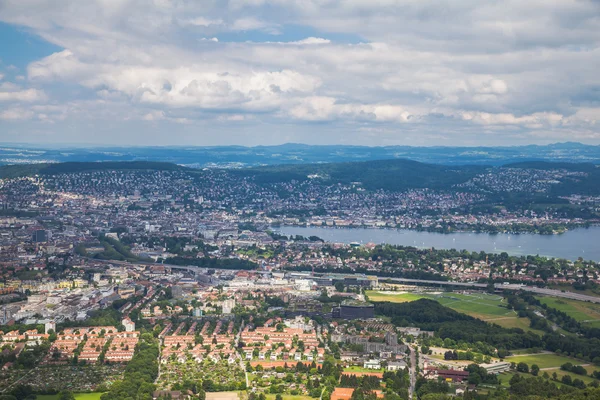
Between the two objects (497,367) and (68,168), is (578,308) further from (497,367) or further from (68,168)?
(68,168)

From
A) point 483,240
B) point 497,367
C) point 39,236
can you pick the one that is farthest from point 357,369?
point 483,240

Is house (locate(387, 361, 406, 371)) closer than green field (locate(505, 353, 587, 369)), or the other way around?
house (locate(387, 361, 406, 371))

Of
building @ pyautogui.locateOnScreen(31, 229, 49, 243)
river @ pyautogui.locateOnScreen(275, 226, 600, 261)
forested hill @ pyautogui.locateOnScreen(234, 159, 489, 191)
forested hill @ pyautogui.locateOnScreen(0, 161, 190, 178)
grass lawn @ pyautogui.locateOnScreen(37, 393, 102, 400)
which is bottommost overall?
river @ pyautogui.locateOnScreen(275, 226, 600, 261)

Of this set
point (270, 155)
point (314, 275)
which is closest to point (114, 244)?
point (314, 275)

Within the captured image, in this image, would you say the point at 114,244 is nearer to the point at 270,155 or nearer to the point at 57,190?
the point at 57,190

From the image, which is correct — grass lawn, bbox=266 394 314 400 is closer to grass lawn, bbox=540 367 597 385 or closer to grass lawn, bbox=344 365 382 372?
grass lawn, bbox=344 365 382 372

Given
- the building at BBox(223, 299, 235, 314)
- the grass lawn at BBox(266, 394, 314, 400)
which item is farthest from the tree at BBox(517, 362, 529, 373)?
the building at BBox(223, 299, 235, 314)
